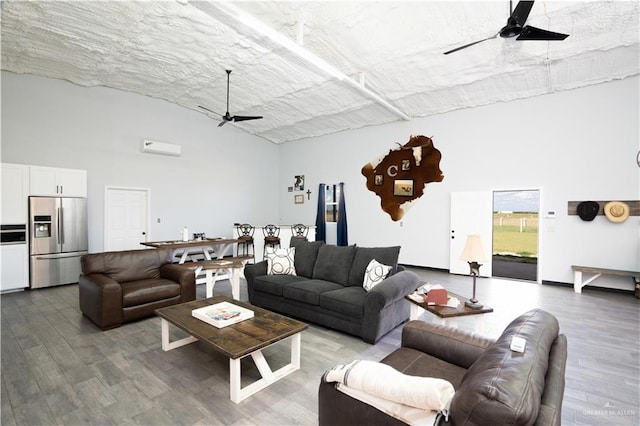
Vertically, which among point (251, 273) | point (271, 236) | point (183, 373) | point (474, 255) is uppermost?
point (474, 255)

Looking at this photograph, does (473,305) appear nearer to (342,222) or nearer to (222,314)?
(222,314)

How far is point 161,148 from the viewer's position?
7.23 metres

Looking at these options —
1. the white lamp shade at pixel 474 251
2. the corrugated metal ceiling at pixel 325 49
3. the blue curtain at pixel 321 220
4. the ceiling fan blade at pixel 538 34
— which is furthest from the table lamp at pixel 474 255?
the blue curtain at pixel 321 220

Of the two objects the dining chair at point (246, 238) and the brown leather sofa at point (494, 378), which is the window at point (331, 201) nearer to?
the dining chair at point (246, 238)

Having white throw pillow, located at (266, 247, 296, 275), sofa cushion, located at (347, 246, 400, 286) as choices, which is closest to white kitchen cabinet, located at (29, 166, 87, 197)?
white throw pillow, located at (266, 247, 296, 275)

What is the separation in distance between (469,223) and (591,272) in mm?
2128

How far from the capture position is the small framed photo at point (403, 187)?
22.3ft

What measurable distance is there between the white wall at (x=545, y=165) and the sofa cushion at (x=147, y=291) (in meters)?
5.36

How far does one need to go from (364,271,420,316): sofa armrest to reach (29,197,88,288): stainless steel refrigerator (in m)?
5.86

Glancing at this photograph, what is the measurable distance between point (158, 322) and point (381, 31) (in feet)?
16.5

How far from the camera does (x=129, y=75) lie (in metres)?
6.04

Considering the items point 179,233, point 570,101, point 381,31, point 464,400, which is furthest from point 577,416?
point 179,233

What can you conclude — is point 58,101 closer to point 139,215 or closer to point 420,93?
point 139,215

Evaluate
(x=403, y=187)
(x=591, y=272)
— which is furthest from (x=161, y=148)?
(x=591, y=272)
